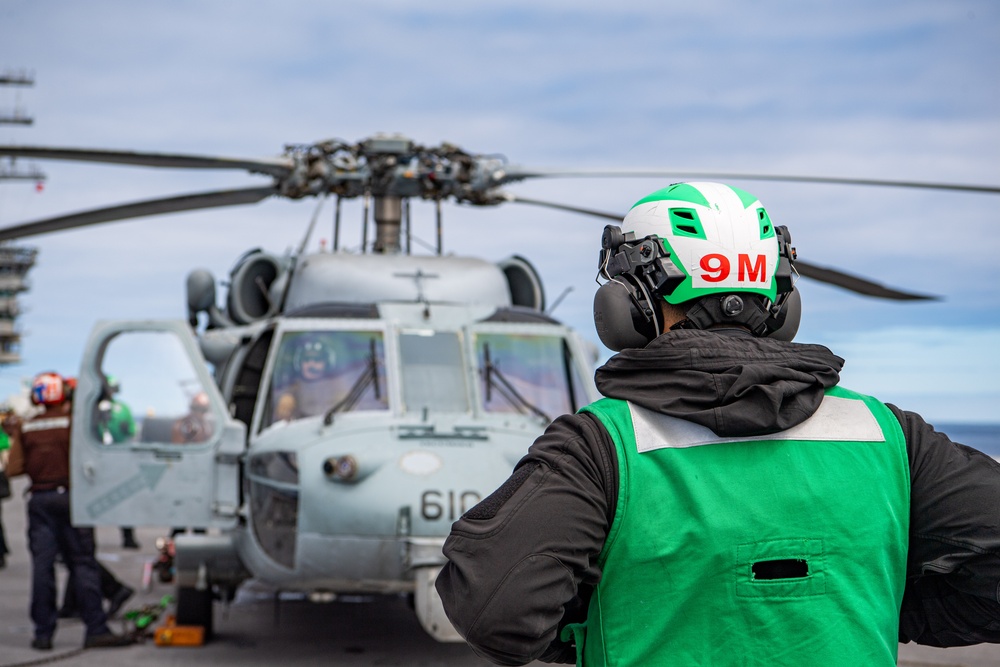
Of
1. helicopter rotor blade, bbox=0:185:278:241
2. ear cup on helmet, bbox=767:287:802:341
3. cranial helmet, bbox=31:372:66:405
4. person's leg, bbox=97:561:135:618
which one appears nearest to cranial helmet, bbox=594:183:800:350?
ear cup on helmet, bbox=767:287:802:341

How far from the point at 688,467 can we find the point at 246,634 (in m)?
6.65

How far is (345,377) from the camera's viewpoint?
6.64 meters

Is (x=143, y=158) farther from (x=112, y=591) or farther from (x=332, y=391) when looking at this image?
(x=112, y=591)

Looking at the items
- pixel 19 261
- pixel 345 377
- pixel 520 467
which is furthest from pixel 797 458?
pixel 19 261

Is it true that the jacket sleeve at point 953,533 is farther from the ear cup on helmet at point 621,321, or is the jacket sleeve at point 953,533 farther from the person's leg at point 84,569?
the person's leg at point 84,569

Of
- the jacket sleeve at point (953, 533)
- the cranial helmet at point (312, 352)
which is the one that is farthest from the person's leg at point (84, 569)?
the jacket sleeve at point (953, 533)

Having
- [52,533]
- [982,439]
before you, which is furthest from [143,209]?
[982,439]

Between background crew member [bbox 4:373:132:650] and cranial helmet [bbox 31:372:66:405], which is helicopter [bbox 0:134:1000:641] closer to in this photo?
background crew member [bbox 4:373:132:650]

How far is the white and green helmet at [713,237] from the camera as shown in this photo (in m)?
1.94

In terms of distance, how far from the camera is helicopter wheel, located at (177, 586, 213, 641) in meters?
7.48

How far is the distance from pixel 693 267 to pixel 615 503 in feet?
1.54

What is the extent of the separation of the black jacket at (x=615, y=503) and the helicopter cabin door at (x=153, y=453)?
4846mm

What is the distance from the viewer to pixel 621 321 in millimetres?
1976

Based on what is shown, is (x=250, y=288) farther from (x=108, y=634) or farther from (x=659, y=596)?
(x=659, y=596)
